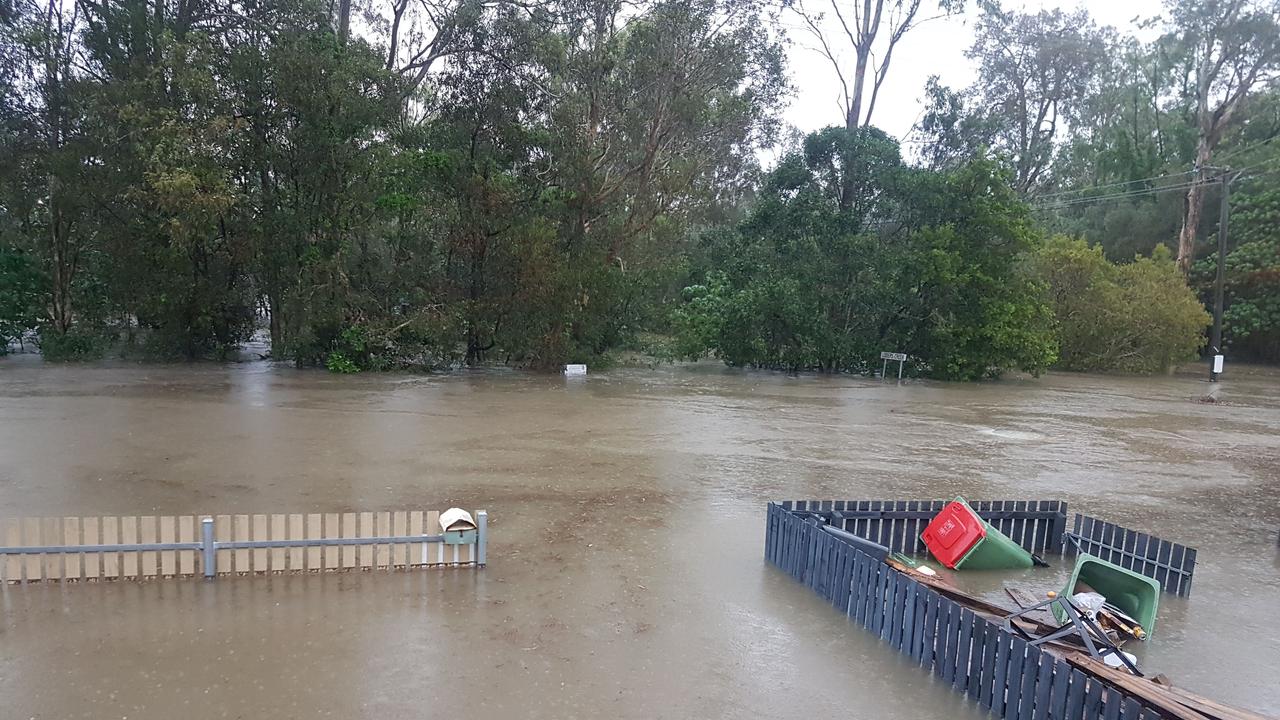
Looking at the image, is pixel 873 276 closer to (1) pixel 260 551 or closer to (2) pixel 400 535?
(2) pixel 400 535

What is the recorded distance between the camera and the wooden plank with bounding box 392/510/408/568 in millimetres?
6699

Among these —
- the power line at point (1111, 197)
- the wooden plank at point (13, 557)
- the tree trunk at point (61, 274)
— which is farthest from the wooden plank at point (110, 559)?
the power line at point (1111, 197)

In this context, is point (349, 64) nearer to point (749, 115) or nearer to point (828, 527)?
point (749, 115)

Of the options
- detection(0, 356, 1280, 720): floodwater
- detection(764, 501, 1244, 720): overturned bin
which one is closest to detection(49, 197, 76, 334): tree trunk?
detection(0, 356, 1280, 720): floodwater

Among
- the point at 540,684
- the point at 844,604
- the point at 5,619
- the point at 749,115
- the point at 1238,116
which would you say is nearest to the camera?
the point at 540,684

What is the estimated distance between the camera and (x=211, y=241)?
21.9m

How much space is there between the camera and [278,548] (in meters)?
6.50

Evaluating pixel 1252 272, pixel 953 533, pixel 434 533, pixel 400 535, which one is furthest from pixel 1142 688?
pixel 1252 272

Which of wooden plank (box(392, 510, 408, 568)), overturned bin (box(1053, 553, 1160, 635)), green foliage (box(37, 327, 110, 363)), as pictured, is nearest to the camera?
Result: overturned bin (box(1053, 553, 1160, 635))

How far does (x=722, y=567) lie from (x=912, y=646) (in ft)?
6.91

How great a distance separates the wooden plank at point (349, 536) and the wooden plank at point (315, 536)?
18 cm

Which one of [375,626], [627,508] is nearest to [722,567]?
[627,508]

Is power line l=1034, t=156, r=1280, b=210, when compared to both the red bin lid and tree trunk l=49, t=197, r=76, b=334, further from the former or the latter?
tree trunk l=49, t=197, r=76, b=334

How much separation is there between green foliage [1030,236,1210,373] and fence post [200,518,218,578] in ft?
96.9
